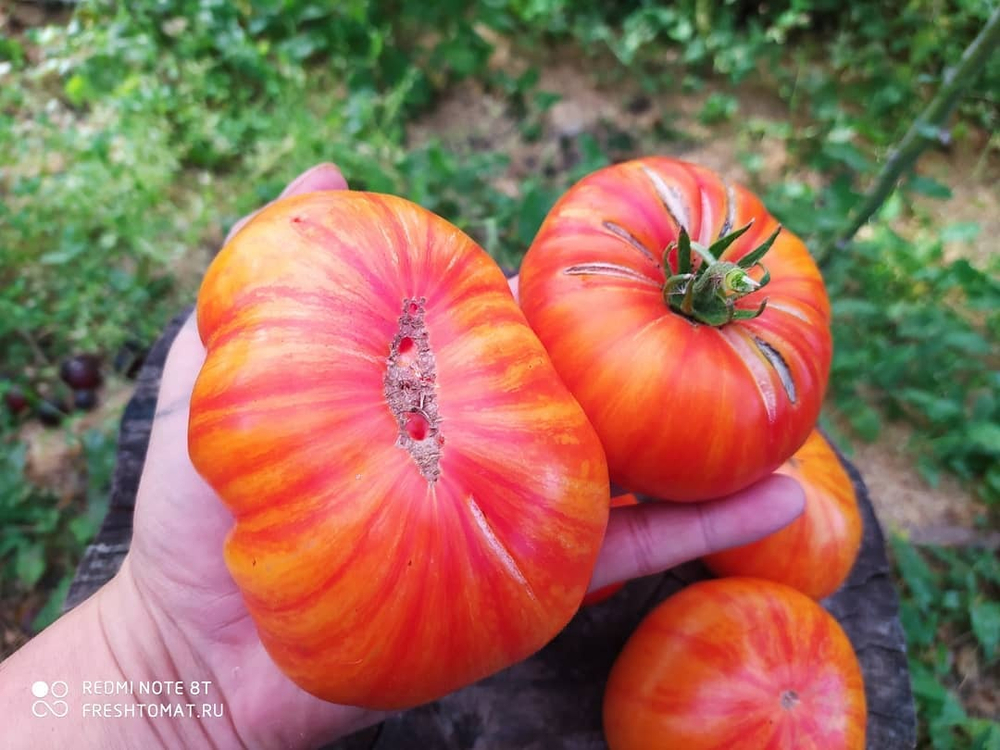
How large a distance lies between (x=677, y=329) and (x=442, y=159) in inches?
89.0

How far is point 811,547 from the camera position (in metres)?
2.02

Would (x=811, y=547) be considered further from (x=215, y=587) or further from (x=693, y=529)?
(x=215, y=587)

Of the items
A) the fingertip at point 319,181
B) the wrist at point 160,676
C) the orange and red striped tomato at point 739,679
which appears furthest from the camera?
the fingertip at point 319,181

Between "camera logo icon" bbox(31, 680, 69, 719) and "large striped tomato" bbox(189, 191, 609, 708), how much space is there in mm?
748

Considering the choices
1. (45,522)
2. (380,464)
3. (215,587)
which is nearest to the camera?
(380,464)

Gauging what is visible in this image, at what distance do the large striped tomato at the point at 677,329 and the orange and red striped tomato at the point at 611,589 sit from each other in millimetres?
397

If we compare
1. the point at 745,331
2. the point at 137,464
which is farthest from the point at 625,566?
the point at 137,464

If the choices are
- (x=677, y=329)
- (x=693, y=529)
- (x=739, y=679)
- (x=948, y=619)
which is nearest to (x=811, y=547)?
(x=693, y=529)

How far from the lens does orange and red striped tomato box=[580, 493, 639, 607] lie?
6.62 ft

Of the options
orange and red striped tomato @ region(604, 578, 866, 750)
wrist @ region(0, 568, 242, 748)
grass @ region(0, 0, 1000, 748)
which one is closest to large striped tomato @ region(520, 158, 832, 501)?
orange and red striped tomato @ region(604, 578, 866, 750)

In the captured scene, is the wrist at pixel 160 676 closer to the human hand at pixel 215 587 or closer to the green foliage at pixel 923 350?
the human hand at pixel 215 587

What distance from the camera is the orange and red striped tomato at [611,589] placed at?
2.02 metres

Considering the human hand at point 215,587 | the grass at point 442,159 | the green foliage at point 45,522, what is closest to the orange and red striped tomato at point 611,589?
the human hand at point 215,587

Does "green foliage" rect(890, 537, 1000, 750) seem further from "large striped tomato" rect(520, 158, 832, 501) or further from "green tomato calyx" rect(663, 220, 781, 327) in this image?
"green tomato calyx" rect(663, 220, 781, 327)
